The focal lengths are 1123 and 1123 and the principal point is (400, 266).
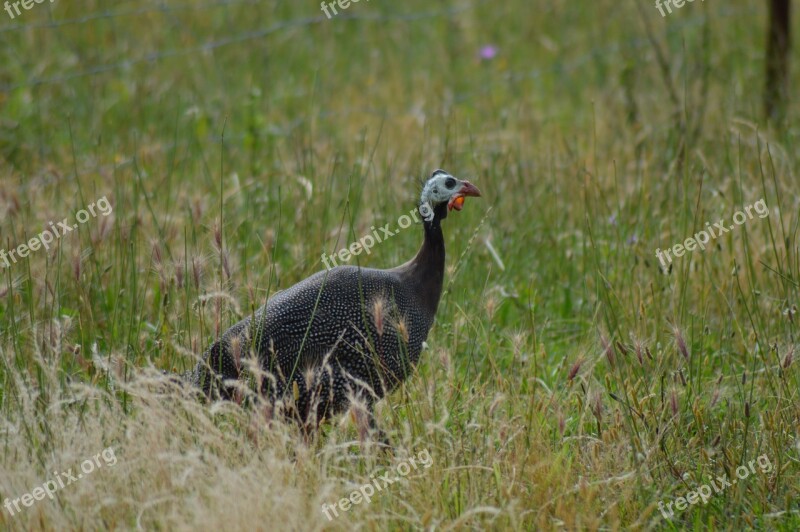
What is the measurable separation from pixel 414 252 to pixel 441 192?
3.50 ft

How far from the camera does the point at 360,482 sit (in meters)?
3.33

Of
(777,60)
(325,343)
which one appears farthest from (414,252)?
(777,60)

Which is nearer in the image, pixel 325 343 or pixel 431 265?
pixel 325 343

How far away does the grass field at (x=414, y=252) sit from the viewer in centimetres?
315

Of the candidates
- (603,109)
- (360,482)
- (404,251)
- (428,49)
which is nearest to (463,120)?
(603,109)

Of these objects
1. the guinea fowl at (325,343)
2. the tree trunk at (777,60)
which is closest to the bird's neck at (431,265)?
the guinea fowl at (325,343)

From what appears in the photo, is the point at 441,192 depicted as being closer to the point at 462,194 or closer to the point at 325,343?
the point at 462,194

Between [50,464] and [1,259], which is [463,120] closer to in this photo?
[1,259]

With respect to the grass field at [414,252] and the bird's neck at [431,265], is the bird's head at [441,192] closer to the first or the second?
the bird's neck at [431,265]

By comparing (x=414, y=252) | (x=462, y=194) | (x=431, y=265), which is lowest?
(x=414, y=252)

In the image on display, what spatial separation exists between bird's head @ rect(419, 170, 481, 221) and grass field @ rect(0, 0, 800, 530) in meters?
0.22

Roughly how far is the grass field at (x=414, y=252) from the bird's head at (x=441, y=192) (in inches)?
8.8

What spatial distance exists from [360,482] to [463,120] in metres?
4.16

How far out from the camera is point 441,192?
403 cm
